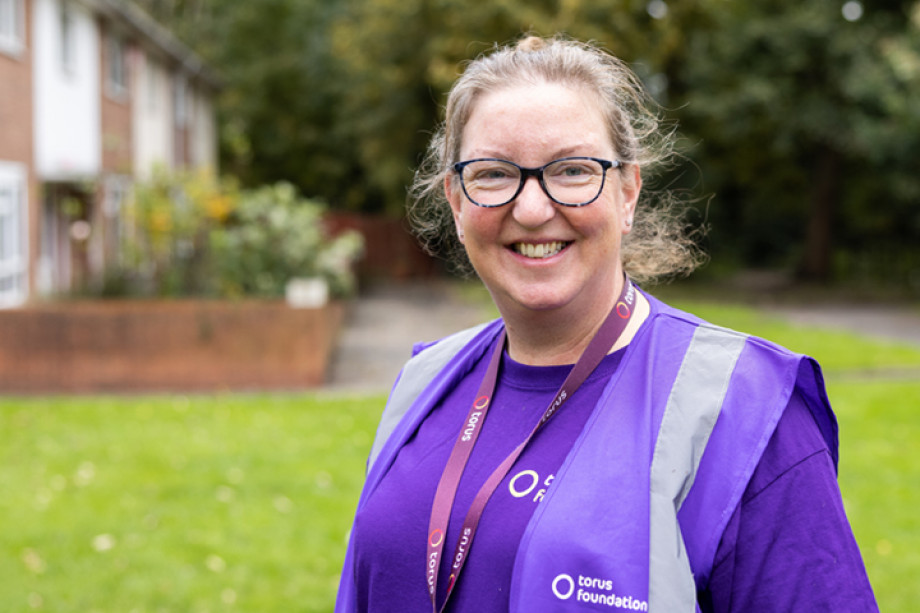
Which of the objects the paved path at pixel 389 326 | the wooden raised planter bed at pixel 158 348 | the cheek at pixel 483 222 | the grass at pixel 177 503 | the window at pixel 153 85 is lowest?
the grass at pixel 177 503

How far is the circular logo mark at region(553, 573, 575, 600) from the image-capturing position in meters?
1.59

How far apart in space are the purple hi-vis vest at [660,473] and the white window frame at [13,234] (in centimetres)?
1469

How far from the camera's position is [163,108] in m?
26.6

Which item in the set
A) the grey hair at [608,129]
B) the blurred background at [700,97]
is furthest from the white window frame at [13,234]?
the grey hair at [608,129]

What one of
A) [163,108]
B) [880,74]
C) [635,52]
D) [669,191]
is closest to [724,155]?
[635,52]

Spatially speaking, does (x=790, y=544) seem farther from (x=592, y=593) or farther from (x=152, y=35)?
(x=152, y=35)

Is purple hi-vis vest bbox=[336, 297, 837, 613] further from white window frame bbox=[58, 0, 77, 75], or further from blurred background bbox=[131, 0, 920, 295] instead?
white window frame bbox=[58, 0, 77, 75]

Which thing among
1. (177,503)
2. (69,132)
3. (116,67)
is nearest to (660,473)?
(177,503)

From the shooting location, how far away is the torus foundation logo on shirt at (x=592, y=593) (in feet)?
5.06

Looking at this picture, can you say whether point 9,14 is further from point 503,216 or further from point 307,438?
point 503,216

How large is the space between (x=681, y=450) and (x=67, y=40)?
19170 mm

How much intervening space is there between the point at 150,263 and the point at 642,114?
37.9 ft

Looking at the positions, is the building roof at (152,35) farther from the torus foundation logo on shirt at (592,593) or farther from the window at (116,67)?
the torus foundation logo on shirt at (592,593)

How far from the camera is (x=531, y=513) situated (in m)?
1.74
